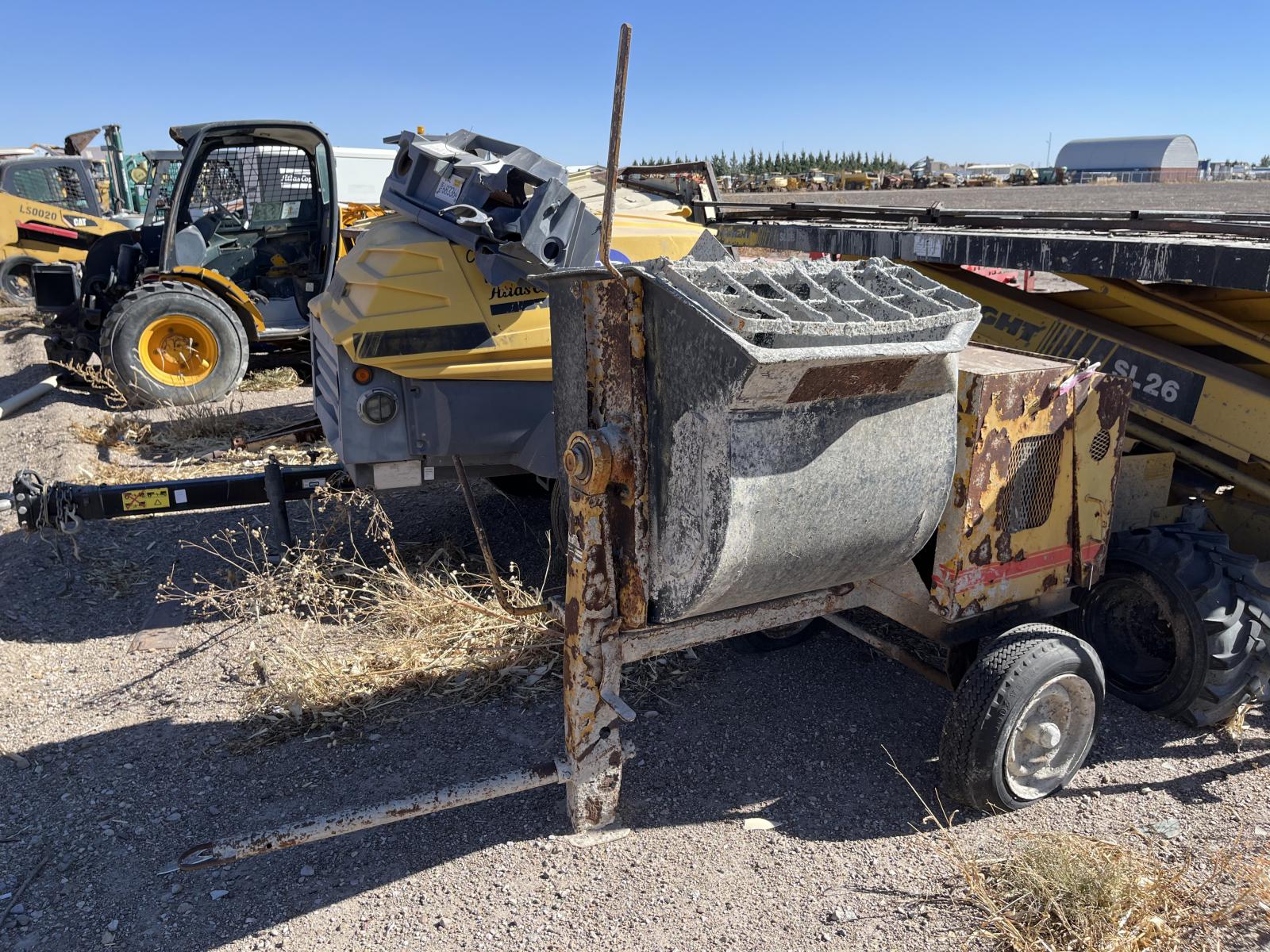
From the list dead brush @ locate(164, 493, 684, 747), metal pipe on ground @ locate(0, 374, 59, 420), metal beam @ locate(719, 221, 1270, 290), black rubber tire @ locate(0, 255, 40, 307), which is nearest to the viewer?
metal beam @ locate(719, 221, 1270, 290)

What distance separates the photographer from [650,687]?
4020mm

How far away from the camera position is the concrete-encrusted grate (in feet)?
7.51

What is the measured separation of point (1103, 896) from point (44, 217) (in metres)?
15.5

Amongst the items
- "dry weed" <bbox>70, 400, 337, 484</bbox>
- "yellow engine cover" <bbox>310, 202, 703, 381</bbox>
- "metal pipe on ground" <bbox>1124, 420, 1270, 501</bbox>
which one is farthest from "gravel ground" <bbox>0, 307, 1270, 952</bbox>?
"dry weed" <bbox>70, 400, 337, 484</bbox>

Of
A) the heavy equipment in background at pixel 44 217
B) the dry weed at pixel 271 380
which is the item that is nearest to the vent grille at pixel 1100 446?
the dry weed at pixel 271 380

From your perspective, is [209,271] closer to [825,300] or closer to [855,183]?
[825,300]

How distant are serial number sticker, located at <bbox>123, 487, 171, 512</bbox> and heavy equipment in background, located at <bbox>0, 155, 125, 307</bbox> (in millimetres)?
10500

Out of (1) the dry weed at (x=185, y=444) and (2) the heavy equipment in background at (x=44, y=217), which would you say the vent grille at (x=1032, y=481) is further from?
(2) the heavy equipment in background at (x=44, y=217)

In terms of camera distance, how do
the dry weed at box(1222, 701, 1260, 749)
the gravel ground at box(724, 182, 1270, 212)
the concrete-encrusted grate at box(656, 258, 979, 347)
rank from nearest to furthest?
the concrete-encrusted grate at box(656, 258, 979, 347)
the dry weed at box(1222, 701, 1260, 749)
the gravel ground at box(724, 182, 1270, 212)

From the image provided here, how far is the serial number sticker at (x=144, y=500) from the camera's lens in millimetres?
4594

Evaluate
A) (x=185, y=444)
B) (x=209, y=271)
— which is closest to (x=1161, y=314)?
(x=185, y=444)

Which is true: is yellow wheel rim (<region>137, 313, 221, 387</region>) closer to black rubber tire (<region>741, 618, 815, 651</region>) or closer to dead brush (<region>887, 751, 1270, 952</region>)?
black rubber tire (<region>741, 618, 815, 651</region>)

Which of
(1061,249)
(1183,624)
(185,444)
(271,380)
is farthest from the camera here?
(271,380)

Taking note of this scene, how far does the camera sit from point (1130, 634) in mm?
3891
